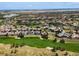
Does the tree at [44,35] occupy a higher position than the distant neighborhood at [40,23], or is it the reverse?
the distant neighborhood at [40,23]

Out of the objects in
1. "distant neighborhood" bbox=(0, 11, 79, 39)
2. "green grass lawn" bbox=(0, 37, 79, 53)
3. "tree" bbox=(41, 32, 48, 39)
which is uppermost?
"distant neighborhood" bbox=(0, 11, 79, 39)

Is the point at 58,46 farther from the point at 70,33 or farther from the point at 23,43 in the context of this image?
the point at 23,43

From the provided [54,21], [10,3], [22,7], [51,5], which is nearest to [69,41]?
[54,21]

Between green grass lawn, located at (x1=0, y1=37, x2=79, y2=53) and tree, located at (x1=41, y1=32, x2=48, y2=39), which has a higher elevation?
tree, located at (x1=41, y1=32, x2=48, y2=39)

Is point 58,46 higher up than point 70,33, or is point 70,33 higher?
point 70,33

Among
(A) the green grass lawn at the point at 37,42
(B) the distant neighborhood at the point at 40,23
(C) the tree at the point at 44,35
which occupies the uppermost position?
(B) the distant neighborhood at the point at 40,23

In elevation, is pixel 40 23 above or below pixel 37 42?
above

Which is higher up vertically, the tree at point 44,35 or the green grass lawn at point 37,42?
the tree at point 44,35

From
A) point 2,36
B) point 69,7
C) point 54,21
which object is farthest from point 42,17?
point 2,36

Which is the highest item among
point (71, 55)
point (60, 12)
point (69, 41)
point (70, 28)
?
point (60, 12)

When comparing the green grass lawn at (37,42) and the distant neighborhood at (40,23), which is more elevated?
the distant neighborhood at (40,23)
